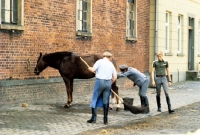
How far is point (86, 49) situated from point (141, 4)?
22.3 feet

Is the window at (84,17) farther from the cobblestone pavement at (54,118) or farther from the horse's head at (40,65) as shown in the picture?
the horse's head at (40,65)

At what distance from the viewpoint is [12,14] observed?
16.5 metres

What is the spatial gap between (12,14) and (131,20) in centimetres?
1013

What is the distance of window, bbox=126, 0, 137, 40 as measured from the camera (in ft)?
82.2

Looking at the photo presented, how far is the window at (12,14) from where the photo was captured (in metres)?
16.1

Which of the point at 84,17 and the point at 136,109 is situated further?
the point at 84,17

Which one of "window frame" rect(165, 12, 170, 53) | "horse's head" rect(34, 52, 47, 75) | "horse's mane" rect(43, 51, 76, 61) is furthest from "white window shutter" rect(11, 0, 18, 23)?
"window frame" rect(165, 12, 170, 53)

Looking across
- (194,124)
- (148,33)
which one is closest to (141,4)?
(148,33)

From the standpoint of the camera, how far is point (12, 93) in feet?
53.3

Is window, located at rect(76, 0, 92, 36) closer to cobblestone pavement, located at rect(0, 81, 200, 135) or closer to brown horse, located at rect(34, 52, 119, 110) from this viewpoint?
cobblestone pavement, located at rect(0, 81, 200, 135)

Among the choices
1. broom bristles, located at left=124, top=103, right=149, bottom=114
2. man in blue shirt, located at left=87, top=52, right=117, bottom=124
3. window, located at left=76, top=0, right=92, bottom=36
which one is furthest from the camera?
window, located at left=76, top=0, right=92, bottom=36

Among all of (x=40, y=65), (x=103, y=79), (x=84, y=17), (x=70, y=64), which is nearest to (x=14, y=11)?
(x=40, y=65)

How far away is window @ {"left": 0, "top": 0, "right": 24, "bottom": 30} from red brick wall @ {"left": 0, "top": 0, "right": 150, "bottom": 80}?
8.5 inches

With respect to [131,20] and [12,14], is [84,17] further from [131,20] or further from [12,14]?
[131,20]
